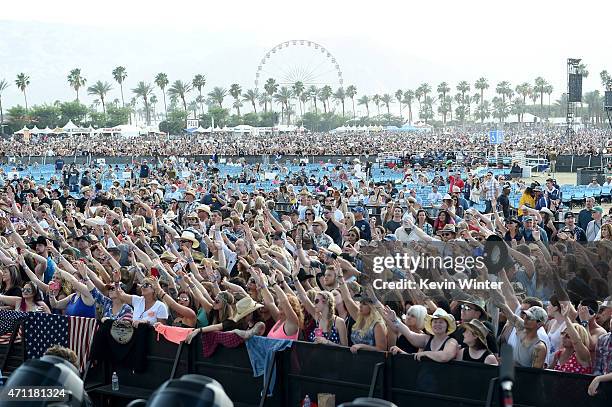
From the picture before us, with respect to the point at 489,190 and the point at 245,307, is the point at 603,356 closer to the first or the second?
the point at 245,307

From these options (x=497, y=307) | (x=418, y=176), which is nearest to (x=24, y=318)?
(x=497, y=307)

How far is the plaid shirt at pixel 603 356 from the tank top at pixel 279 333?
2.71 metres

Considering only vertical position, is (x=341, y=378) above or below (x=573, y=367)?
Result: below

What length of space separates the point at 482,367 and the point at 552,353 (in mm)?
609

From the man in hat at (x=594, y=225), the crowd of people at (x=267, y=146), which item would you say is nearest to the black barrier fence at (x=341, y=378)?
the man in hat at (x=594, y=225)

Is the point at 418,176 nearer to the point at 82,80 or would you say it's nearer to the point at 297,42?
the point at 297,42

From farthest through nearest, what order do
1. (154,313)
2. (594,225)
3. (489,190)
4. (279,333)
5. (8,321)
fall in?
(489,190), (594,225), (8,321), (154,313), (279,333)

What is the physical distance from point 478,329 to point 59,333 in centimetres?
468

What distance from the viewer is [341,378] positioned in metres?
8.09

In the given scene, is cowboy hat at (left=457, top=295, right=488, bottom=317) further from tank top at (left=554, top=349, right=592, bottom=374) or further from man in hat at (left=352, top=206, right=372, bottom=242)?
man in hat at (left=352, top=206, right=372, bottom=242)

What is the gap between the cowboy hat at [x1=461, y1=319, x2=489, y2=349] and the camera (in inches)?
284

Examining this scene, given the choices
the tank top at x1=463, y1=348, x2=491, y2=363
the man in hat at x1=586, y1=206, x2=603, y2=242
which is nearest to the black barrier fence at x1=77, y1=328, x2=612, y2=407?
the tank top at x1=463, y1=348, x2=491, y2=363

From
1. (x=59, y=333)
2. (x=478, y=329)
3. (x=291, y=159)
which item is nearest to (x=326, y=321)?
(x=478, y=329)

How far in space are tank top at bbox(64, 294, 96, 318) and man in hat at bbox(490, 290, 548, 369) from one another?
4789mm
